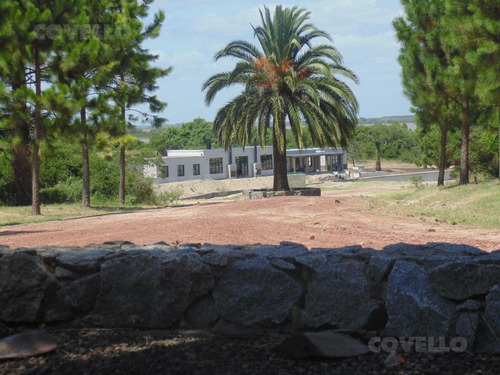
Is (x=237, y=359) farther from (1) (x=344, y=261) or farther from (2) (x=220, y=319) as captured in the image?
(1) (x=344, y=261)

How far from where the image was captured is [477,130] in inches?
1355

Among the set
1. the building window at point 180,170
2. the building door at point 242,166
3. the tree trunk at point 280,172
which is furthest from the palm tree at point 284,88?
the building door at point 242,166

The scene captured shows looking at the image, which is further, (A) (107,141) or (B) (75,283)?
(A) (107,141)

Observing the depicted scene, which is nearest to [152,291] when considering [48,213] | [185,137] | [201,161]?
[48,213]

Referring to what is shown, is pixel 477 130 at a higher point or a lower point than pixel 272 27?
lower

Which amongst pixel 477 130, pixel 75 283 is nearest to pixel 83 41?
pixel 75 283

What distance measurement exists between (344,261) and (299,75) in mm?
21594

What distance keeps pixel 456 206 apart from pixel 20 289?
14464 mm

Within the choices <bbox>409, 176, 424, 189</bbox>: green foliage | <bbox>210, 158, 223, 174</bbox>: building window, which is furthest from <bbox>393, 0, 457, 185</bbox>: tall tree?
<bbox>210, 158, 223, 174</bbox>: building window

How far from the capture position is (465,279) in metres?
3.82

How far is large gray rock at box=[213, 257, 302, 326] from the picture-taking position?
13.7 ft

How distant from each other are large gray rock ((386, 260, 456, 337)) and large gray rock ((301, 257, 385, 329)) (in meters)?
0.14

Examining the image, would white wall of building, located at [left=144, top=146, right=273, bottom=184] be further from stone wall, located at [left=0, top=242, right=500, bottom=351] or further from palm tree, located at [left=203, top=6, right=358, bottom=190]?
stone wall, located at [left=0, top=242, right=500, bottom=351]

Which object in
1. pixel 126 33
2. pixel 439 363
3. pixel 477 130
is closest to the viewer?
pixel 439 363
